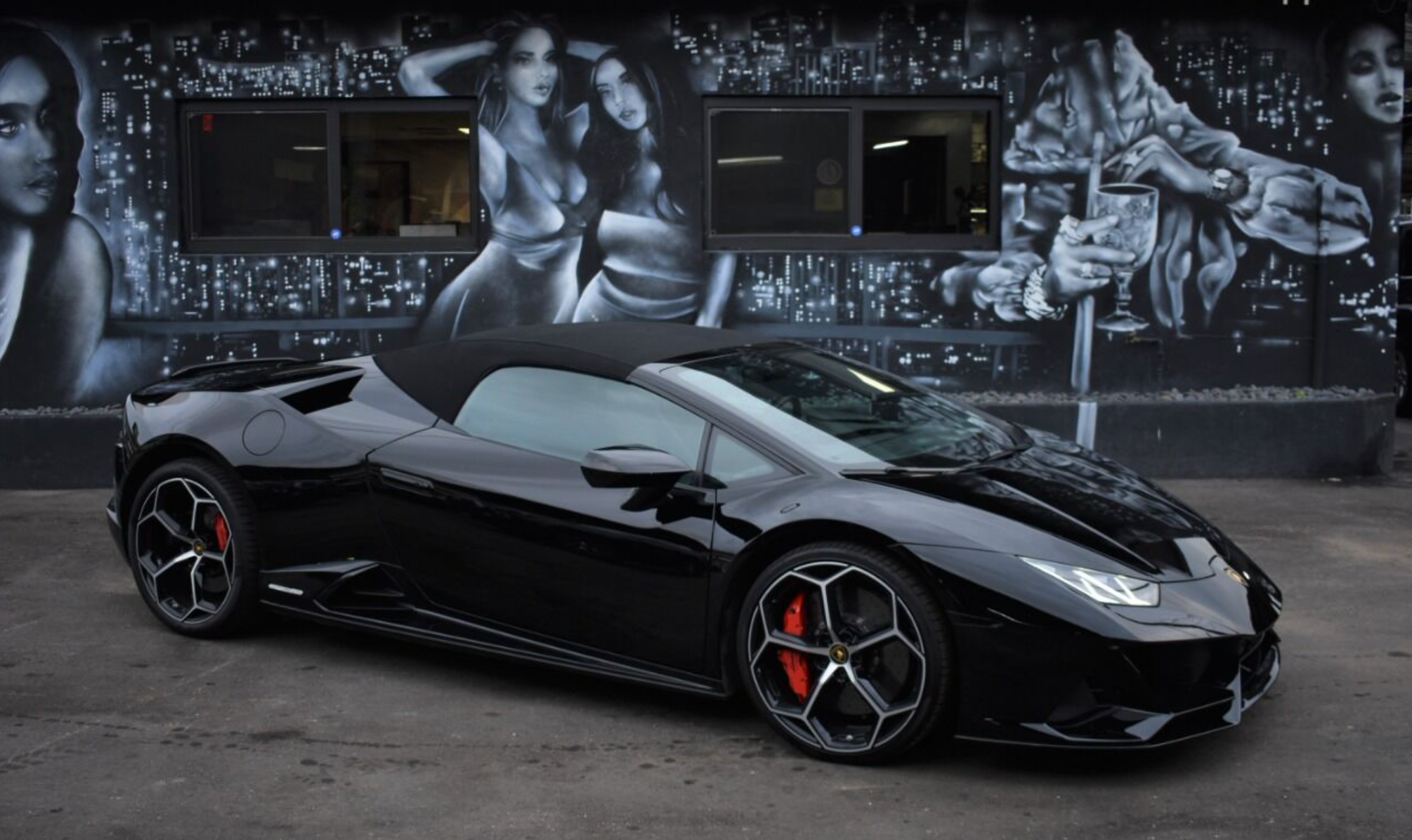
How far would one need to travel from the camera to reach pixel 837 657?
171 inches

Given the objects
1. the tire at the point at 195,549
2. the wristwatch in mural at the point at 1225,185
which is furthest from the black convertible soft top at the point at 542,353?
the wristwatch in mural at the point at 1225,185

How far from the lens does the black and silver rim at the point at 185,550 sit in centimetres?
567

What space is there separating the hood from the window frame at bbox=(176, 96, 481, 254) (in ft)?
18.1

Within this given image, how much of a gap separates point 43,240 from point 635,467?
6626mm

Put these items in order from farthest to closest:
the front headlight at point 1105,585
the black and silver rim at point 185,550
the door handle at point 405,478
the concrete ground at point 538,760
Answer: the black and silver rim at point 185,550
the door handle at point 405,478
the front headlight at point 1105,585
the concrete ground at point 538,760

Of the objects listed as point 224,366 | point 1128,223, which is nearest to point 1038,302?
point 1128,223

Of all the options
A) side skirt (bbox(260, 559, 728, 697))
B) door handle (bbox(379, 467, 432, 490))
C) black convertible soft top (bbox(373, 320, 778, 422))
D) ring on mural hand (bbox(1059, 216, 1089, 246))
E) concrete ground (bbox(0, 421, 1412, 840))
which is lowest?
concrete ground (bbox(0, 421, 1412, 840))

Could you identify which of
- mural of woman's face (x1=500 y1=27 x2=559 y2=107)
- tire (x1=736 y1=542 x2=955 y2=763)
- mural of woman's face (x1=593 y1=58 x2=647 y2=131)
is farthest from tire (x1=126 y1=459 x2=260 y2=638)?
mural of woman's face (x1=593 y1=58 x2=647 y2=131)

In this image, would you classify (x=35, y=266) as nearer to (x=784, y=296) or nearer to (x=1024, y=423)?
(x=784, y=296)

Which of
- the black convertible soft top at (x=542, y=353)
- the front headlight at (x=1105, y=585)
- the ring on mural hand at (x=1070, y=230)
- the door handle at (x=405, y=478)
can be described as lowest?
the front headlight at (x=1105, y=585)

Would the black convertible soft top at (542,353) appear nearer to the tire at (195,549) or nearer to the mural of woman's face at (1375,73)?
the tire at (195,549)

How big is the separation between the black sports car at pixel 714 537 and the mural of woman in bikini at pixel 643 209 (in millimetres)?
3875

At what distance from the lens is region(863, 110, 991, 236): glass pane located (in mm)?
A: 9797

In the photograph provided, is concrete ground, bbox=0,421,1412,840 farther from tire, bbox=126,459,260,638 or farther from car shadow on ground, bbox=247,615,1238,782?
tire, bbox=126,459,260,638
